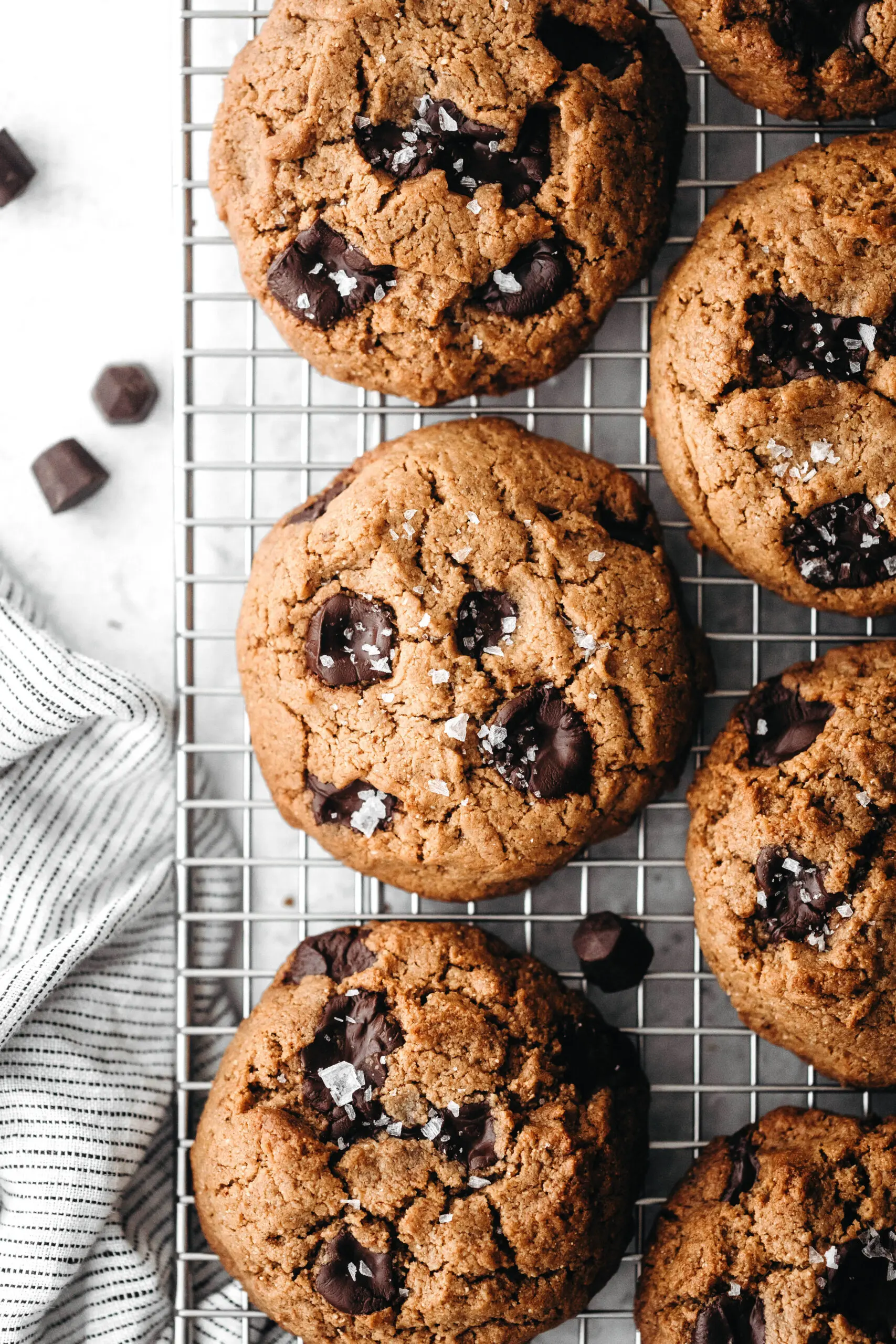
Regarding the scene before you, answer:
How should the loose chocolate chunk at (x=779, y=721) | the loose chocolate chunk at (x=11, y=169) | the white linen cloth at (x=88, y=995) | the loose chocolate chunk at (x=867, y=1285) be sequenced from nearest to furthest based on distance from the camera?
the loose chocolate chunk at (x=867, y=1285) < the loose chocolate chunk at (x=779, y=721) < the white linen cloth at (x=88, y=995) < the loose chocolate chunk at (x=11, y=169)

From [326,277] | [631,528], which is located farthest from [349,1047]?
[326,277]

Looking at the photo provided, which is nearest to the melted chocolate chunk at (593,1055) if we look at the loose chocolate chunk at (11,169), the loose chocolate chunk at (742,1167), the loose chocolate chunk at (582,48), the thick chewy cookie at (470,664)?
the loose chocolate chunk at (742,1167)

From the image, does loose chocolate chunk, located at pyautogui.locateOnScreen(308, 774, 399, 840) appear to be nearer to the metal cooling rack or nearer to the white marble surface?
the metal cooling rack

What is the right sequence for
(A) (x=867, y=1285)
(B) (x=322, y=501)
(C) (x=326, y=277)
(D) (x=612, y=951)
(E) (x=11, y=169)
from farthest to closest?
(E) (x=11, y=169), (D) (x=612, y=951), (B) (x=322, y=501), (C) (x=326, y=277), (A) (x=867, y=1285)

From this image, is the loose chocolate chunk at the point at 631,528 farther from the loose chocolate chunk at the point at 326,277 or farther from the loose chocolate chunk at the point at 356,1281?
the loose chocolate chunk at the point at 356,1281

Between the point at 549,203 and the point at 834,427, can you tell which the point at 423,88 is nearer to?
the point at 549,203

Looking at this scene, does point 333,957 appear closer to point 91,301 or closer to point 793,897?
point 793,897

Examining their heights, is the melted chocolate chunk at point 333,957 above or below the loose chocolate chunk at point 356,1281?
above
